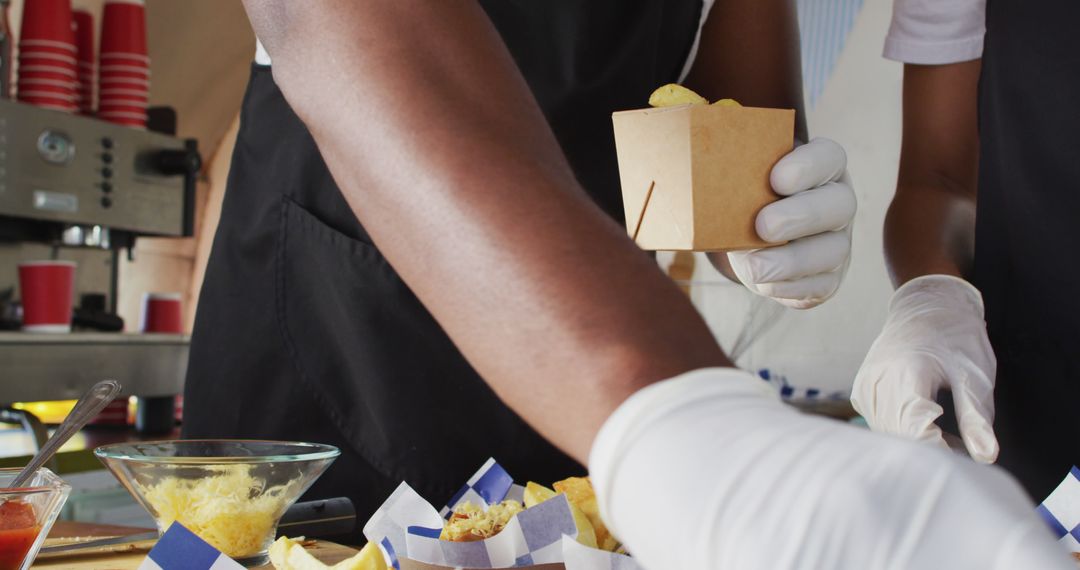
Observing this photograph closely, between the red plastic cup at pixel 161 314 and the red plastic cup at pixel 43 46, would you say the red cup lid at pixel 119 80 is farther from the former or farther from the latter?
the red plastic cup at pixel 161 314

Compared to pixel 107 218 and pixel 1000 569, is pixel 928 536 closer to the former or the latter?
pixel 1000 569

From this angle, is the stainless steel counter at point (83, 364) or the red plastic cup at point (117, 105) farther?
the red plastic cup at point (117, 105)

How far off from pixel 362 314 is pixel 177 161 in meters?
1.96

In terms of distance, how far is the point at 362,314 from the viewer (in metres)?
1.33

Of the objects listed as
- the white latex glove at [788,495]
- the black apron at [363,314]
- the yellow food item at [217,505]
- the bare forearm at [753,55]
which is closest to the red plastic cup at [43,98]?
the black apron at [363,314]

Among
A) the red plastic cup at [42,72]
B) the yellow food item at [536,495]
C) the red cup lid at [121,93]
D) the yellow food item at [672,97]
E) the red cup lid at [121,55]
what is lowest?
the yellow food item at [536,495]

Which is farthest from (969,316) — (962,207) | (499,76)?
(499,76)

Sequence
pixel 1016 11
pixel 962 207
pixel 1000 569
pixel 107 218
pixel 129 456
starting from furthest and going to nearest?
pixel 107 218 → pixel 962 207 → pixel 1016 11 → pixel 129 456 → pixel 1000 569

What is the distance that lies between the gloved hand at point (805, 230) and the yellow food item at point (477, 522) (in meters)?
0.37

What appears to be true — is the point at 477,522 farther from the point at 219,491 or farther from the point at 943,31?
the point at 943,31

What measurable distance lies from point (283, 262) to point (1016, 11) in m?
1.13

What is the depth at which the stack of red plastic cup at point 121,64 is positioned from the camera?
9.96 feet

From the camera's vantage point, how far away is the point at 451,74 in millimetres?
685

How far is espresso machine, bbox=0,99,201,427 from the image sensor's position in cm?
248
